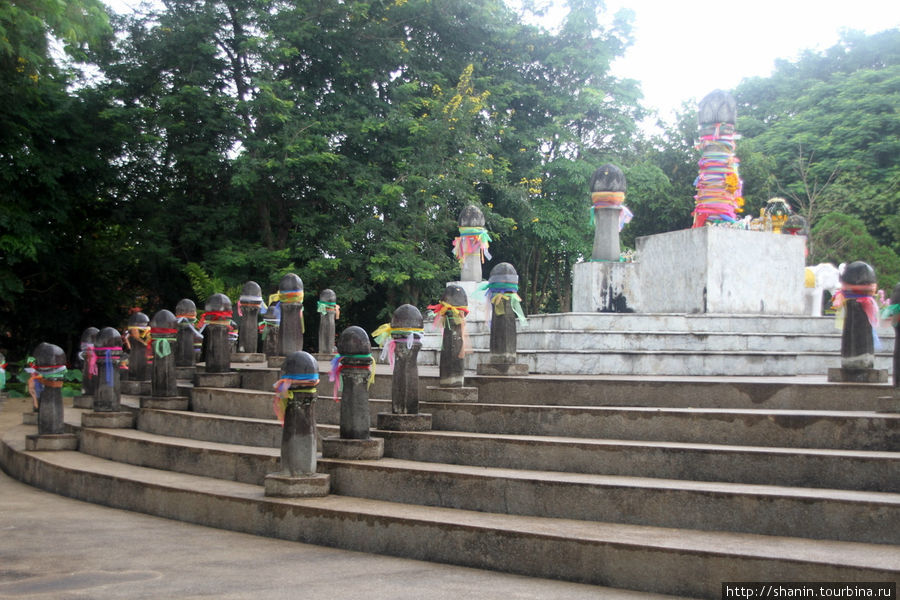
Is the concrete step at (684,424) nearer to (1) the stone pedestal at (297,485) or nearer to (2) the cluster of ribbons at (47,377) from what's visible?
(1) the stone pedestal at (297,485)

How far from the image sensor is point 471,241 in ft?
42.0

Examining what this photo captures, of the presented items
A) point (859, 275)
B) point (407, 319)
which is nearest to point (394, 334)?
point (407, 319)

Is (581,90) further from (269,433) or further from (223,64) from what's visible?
(269,433)

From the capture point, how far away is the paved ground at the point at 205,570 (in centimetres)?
428

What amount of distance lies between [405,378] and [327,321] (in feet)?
18.4

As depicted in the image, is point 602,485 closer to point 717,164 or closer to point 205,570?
point 205,570

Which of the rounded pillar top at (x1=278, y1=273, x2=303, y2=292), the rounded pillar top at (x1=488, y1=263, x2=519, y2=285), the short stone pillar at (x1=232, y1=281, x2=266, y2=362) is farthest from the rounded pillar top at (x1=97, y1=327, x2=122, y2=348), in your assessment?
the rounded pillar top at (x1=488, y1=263, x2=519, y2=285)

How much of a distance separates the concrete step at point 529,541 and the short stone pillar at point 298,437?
0.11m

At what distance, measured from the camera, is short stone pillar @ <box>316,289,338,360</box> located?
11373mm

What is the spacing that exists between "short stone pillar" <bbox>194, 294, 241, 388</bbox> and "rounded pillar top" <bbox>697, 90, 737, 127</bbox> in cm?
675

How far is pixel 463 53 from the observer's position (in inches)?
929

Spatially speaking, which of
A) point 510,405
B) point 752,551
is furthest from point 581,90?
point 752,551

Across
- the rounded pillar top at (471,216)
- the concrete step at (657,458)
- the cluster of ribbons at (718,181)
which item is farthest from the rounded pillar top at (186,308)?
the cluster of ribbons at (718,181)

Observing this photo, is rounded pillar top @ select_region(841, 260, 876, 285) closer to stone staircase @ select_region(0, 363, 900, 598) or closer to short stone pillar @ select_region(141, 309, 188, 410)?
stone staircase @ select_region(0, 363, 900, 598)
